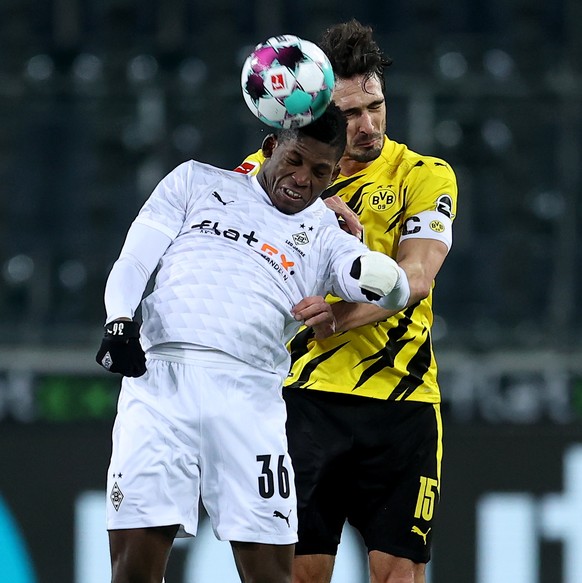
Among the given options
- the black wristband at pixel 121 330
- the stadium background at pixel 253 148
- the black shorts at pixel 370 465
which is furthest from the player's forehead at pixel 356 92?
the stadium background at pixel 253 148

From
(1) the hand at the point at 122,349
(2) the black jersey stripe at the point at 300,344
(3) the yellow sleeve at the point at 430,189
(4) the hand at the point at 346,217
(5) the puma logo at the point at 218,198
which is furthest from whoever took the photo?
(2) the black jersey stripe at the point at 300,344

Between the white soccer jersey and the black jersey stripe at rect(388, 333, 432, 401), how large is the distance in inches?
21.2

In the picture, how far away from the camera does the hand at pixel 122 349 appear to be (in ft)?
10.1

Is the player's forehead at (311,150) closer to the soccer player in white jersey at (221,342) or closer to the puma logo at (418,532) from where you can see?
the soccer player in white jersey at (221,342)

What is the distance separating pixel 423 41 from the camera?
25.7 feet

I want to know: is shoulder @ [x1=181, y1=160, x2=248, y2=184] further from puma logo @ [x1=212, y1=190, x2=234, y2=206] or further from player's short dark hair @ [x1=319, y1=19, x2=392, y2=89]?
player's short dark hair @ [x1=319, y1=19, x2=392, y2=89]

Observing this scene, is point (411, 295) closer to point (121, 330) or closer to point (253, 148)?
point (121, 330)

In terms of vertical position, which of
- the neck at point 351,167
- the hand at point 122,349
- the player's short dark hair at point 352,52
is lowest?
the hand at point 122,349

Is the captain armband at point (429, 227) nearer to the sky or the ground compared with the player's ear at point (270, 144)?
nearer to the ground

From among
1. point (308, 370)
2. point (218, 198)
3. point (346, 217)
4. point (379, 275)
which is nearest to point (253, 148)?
point (308, 370)

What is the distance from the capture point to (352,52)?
3822mm

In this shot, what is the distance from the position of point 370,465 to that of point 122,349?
3.73ft

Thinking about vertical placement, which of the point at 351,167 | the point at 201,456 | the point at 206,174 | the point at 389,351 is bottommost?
the point at 201,456

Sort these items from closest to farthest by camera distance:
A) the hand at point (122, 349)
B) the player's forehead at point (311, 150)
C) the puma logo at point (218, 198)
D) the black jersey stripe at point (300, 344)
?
the hand at point (122, 349) < the player's forehead at point (311, 150) < the puma logo at point (218, 198) < the black jersey stripe at point (300, 344)
